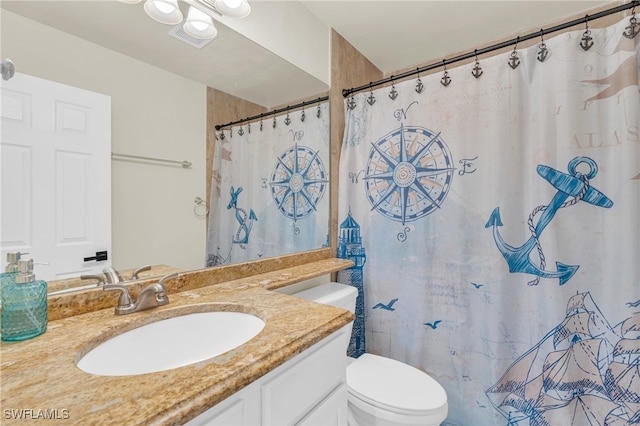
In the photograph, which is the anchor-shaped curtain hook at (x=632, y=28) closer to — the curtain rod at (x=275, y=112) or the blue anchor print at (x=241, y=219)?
A: the curtain rod at (x=275, y=112)

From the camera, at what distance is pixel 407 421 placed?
1.13 meters

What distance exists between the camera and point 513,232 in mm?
1358

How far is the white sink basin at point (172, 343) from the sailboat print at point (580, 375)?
1317mm

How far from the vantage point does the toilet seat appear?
1155 millimetres

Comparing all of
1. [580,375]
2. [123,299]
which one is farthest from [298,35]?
[580,375]

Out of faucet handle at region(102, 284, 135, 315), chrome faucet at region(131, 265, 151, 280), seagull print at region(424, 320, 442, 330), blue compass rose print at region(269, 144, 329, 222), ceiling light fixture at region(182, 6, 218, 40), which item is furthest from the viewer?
blue compass rose print at region(269, 144, 329, 222)

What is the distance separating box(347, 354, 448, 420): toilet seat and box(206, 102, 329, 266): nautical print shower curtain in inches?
28.6

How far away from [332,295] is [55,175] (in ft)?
3.83

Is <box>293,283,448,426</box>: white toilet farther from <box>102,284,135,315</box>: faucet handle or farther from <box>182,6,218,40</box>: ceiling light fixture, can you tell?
<box>182,6,218,40</box>: ceiling light fixture

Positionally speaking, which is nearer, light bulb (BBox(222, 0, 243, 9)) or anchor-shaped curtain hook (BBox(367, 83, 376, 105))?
light bulb (BBox(222, 0, 243, 9))

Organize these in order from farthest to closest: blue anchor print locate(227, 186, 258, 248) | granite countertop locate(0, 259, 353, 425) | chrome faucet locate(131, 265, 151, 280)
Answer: blue anchor print locate(227, 186, 258, 248) < chrome faucet locate(131, 265, 151, 280) < granite countertop locate(0, 259, 353, 425)

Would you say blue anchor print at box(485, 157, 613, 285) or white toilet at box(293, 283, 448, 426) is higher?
blue anchor print at box(485, 157, 613, 285)

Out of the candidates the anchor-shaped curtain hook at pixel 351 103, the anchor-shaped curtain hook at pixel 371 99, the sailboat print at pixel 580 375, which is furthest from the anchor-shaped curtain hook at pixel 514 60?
the sailboat print at pixel 580 375

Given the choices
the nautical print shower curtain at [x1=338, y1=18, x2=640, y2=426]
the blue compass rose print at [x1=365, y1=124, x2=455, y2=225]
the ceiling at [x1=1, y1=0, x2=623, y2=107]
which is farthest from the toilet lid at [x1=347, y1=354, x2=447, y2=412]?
the ceiling at [x1=1, y1=0, x2=623, y2=107]
